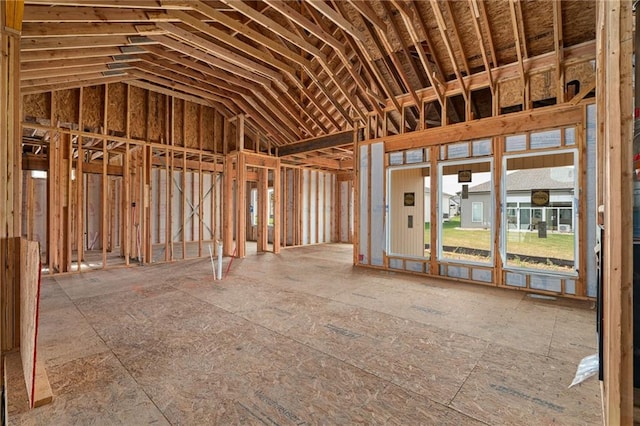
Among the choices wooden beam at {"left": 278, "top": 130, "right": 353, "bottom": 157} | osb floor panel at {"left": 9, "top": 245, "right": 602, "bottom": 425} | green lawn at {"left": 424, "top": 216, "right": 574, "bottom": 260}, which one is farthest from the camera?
wooden beam at {"left": 278, "top": 130, "right": 353, "bottom": 157}

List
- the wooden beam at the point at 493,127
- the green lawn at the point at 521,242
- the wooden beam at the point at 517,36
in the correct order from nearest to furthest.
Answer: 1. the wooden beam at the point at 517,36
2. the wooden beam at the point at 493,127
3. the green lawn at the point at 521,242

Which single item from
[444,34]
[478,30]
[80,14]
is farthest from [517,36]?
[80,14]

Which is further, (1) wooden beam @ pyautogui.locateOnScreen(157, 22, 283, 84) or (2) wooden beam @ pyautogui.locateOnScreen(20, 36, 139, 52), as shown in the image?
(1) wooden beam @ pyautogui.locateOnScreen(157, 22, 283, 84)

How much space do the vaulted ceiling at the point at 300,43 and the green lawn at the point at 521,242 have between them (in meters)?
2.75

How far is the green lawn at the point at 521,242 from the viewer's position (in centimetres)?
501

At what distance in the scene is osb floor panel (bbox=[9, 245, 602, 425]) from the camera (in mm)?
2043

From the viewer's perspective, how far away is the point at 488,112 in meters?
6.62

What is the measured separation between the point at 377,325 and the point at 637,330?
7.23 ft

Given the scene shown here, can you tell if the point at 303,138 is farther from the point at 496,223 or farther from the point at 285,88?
the point at 496,223

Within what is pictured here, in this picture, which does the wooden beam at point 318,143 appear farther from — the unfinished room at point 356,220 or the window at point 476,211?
the window at point 476,211

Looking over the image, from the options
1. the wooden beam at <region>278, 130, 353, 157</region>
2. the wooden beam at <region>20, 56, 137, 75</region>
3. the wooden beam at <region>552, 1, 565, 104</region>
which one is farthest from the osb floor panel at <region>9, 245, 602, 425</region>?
the wooden beam at <region>278, 130, 353, 157</region>

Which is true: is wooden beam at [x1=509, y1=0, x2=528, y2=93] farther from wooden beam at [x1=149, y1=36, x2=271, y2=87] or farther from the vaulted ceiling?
wooden beam at [x1=149, y1=36, x2=271, y2=87]

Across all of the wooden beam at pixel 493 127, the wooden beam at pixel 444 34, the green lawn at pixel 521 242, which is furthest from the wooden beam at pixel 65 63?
the green lawn at pixel 521 242

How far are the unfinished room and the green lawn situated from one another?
2.2 inches
